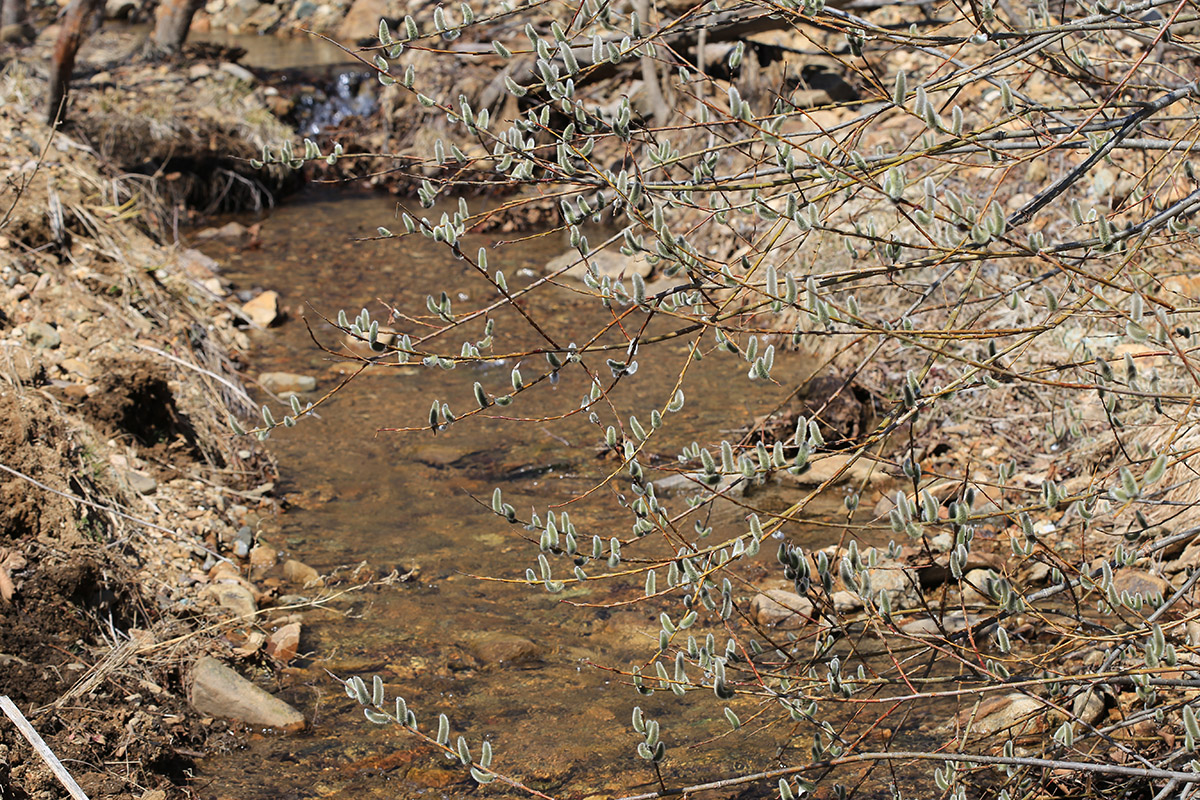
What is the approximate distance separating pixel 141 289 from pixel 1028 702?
5.72m

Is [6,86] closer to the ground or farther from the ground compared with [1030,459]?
farther from the ground

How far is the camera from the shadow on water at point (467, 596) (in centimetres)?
345

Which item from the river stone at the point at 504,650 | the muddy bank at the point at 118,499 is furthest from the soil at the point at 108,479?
the river stone at the point at 504,650

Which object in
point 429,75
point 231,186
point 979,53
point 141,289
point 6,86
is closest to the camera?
point 141,289

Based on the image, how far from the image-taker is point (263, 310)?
8203 mm

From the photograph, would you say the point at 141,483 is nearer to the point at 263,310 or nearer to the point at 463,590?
the point at 463,590

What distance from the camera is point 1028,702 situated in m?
3.57

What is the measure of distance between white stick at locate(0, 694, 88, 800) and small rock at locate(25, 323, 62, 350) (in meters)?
3.11

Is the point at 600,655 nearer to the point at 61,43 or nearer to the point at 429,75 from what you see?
the point at 61,43

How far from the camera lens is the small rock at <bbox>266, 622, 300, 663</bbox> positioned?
407 cm

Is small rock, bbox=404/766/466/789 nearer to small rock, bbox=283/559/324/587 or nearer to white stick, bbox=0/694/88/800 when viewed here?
white stick, bbox=0/694/88/800

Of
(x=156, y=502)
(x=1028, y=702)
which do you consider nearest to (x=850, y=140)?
(x=1028, y=702)

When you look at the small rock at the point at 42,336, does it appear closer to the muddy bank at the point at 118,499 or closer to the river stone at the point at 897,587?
the muddy bank at the point at 118,499

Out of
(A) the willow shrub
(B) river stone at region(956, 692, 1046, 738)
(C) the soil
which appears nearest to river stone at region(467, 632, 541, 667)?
(A) the willow shrub
